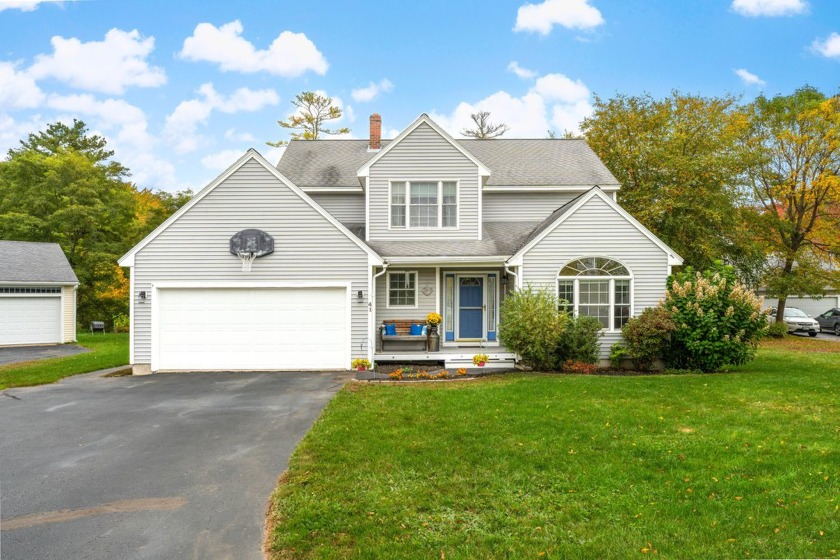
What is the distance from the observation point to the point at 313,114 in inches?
1329

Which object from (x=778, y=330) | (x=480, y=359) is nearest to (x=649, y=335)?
(x=480, y=359)

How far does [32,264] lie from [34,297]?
160 cm

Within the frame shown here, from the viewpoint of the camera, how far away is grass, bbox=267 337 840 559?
3822 mm

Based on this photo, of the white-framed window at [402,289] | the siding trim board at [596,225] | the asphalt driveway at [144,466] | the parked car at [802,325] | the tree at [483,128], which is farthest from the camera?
the tree at [483,128]

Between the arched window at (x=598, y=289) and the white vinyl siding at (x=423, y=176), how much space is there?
3.24 metres

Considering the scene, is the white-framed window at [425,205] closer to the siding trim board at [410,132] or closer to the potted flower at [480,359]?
the siding trim board at [410,132]

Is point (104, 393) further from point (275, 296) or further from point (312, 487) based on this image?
point (312, 487)

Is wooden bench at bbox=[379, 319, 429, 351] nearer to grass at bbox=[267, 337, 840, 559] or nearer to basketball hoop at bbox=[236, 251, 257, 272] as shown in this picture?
basketball hoop at bbox=[236, 251, 257, 272]

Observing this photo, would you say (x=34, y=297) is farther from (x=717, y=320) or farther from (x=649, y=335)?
(x=717, y=320)

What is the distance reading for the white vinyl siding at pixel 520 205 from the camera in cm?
1647

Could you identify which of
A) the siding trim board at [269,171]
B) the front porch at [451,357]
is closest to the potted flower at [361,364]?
the front porch at [451,357]

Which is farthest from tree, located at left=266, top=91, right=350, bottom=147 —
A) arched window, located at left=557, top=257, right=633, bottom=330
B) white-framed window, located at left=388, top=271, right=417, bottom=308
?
arched window, located at left=557, top=257, right=633, bottom=330

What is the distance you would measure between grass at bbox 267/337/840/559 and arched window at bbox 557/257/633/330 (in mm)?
4540

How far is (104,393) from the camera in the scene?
33.7ft
